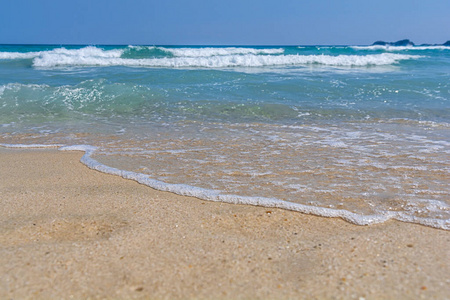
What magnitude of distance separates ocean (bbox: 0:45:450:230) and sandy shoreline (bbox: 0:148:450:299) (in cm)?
32

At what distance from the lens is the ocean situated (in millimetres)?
3457

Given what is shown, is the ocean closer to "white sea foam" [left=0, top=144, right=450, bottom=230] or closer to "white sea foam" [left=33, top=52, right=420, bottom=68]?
"white sea foam" [left=0, top=144, right=450, bottom=230]

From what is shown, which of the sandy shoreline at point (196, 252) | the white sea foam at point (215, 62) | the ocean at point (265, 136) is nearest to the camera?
the sandy shoreline at point (196, 252)

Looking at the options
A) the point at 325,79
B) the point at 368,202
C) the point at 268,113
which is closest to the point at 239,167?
the point at 368,202

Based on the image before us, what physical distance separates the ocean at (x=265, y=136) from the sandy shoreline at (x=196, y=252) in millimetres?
325

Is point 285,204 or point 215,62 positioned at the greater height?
point 215,62

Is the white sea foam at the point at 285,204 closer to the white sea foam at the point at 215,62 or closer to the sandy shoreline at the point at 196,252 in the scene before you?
the sandy shoreline at the point at 196,252

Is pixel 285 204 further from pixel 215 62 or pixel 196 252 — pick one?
pixel 215 62

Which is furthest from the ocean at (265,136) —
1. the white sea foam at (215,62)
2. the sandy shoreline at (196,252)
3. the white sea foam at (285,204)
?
the white sea foam at (215,62)

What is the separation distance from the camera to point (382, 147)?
5125 millimetres

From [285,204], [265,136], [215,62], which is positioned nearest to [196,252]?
[285,204]

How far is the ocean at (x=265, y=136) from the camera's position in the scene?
11.3 feet

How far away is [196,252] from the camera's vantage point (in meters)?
2.37

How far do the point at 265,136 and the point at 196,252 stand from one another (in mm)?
3713
